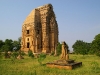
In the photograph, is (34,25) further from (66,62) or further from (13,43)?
(66,62)

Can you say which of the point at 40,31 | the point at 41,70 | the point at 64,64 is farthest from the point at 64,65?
the point at 40,31

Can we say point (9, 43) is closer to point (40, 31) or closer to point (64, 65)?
point (40, 31)

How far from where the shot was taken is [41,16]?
39000 mm

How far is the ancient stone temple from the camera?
122 feet

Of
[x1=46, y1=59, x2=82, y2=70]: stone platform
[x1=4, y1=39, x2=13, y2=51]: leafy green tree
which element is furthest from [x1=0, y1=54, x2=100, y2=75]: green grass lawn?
[x1=4, y1=39, x2=13, y2=51]: leafy green tree

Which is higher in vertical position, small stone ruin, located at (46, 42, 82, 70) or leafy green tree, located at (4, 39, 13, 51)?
leafy green tree, located at (4, 39, 13, 51)

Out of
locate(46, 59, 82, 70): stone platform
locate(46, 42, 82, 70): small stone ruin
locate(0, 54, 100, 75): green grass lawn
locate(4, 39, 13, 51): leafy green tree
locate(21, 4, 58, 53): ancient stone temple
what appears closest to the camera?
locate(0, 54, 100, 75): green grass lawn

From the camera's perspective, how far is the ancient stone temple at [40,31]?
37.2m

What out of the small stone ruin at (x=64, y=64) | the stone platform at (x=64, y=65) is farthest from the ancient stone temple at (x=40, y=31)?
the stone platform at (x=64, y=65)

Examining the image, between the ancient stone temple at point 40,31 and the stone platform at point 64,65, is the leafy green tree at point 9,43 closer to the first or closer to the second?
the ancient stone temple at point 40,31

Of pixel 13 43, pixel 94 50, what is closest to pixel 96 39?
pixel 94 50

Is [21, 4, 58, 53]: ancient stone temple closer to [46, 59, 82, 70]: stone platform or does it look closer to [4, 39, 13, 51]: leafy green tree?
[4, 39, 13, 51]: leafy green tree

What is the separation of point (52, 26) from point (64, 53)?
25.2 meters

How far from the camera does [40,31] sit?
127ft
